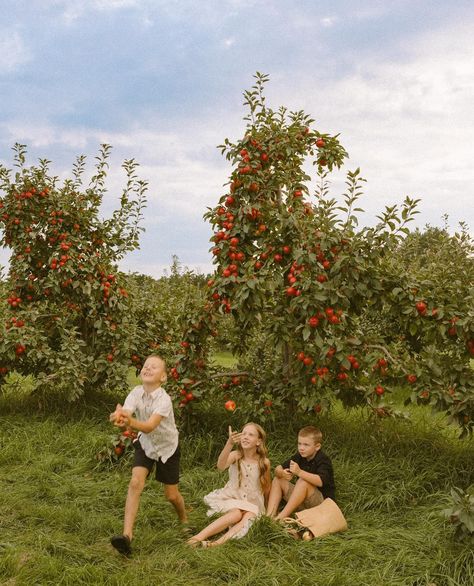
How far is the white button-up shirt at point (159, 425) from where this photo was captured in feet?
14.0

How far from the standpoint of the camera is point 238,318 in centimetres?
588

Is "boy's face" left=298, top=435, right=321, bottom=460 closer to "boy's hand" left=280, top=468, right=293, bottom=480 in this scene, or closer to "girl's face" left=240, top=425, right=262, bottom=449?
"boy's hand" left=280, top=468, right=293, bottom=480

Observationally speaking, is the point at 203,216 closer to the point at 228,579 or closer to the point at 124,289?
the point at 124,289

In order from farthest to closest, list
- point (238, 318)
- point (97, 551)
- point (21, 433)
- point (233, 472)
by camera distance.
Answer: point (21, 433) → point (238, 318) → point (233, 472) → point (97, 551)

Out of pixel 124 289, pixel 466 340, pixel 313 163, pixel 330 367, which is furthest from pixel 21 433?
pixel 466 340

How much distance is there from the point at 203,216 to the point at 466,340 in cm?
265

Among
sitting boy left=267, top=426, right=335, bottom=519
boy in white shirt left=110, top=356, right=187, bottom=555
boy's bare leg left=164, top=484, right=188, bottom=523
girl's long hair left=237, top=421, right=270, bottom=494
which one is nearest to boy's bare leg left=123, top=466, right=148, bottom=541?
boy in white shirt left=110, top=356, right=187, bottom=555

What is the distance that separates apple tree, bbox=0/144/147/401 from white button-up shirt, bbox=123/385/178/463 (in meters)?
2.94

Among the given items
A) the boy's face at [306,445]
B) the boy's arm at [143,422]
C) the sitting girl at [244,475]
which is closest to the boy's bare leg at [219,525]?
the sitting girl at [244,475]

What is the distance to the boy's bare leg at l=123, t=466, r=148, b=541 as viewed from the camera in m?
4.04

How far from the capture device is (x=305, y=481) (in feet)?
15.2

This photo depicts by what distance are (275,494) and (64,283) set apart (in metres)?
3.92

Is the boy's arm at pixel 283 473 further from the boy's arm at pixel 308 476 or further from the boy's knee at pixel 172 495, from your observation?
the boy's knee at pixel 172 495

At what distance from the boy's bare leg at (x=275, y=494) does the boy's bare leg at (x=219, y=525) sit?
28cm
